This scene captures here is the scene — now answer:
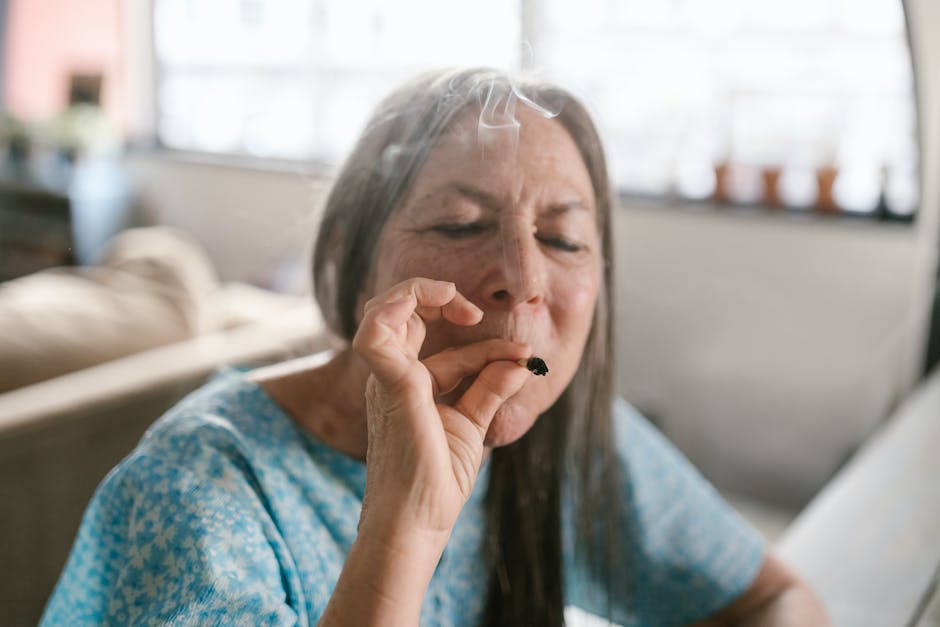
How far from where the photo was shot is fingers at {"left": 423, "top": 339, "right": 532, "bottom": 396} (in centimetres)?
55

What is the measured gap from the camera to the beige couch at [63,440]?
1.91ft

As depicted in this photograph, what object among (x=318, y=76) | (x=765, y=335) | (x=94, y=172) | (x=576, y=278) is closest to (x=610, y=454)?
(x=576, y=278)

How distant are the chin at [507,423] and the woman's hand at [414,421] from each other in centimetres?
3

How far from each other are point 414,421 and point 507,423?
113 millimetres

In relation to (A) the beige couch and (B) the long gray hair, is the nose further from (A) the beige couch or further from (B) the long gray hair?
(A) the beige couch

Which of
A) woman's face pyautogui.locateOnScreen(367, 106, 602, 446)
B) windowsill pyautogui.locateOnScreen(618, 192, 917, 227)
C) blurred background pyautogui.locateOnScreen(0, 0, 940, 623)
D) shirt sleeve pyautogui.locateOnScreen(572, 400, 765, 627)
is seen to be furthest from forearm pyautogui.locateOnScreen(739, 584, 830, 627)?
windowsill pyautogui.locateOnScreen(618, 192, 917, 227)

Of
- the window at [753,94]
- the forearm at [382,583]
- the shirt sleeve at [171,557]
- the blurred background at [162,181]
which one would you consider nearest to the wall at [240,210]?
the blurred background at [162,181]

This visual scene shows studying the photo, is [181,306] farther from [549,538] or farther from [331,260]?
[549,538]

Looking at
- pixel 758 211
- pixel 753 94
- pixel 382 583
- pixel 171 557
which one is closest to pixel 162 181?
pixel 171 557

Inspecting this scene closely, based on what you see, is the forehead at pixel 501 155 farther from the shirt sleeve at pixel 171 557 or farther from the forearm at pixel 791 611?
the forearm at pixel 791 611

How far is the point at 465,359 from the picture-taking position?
1.83 feet

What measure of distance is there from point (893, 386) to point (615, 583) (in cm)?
154

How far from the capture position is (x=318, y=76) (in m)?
0.83

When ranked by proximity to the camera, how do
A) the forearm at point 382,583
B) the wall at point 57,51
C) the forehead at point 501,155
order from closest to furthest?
1. the forearm at point 382,583
2. the forehead at point 501,155
3. the wall at point 57,51
